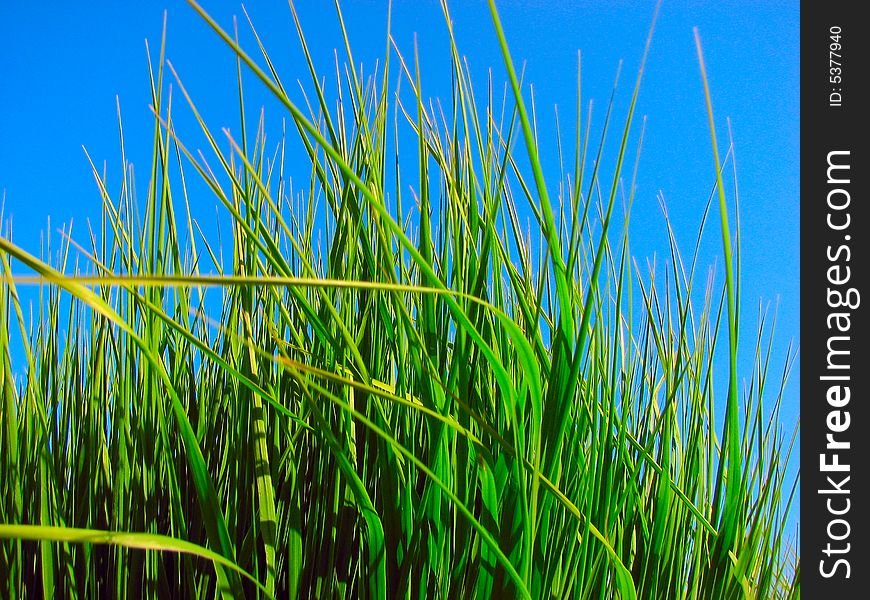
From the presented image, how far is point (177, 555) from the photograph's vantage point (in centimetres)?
63

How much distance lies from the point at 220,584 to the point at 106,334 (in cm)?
32

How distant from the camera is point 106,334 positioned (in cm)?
69

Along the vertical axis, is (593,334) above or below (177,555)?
above

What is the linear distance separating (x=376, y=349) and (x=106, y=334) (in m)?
0.27
